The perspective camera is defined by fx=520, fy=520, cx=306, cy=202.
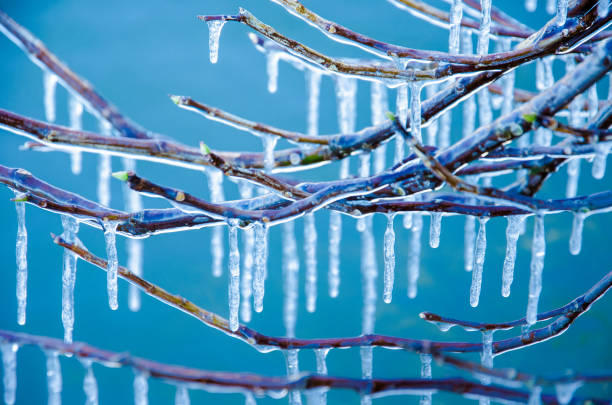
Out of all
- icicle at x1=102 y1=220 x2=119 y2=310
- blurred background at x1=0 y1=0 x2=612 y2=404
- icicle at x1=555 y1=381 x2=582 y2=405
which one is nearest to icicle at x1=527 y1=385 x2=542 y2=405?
icicle at x1=555 y1=381 x2=582 y2=405

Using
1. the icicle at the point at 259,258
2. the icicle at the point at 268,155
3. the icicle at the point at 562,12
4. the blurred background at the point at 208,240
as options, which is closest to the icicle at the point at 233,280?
the icicle at the point at 259,258

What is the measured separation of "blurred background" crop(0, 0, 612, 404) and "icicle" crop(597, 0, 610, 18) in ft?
12.5

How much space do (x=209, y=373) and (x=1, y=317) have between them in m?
4.83

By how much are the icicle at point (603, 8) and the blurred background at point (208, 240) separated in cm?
380

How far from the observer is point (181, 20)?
4605mm

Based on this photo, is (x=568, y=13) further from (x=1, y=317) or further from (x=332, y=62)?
(x=1, y=317)

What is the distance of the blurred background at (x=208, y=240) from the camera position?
4484 mm

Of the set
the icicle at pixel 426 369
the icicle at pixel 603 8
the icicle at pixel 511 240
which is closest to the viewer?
the icicle at pixel 603 8

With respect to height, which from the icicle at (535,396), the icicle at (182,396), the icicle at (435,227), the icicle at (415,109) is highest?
the icicle at (415,109)

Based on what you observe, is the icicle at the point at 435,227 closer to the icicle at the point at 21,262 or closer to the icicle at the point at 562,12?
the icicle at the point at 562,12

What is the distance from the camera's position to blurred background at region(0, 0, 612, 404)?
14.7ft

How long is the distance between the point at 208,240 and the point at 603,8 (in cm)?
434

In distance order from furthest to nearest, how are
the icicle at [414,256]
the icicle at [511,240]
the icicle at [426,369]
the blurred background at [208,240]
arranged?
the blurred background at [208,240]
the icicle at [414,256]
the icicle at [511,240]
the icicle at [426,369]

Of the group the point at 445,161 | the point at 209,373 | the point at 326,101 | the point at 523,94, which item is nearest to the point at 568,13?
the point at 445,161
